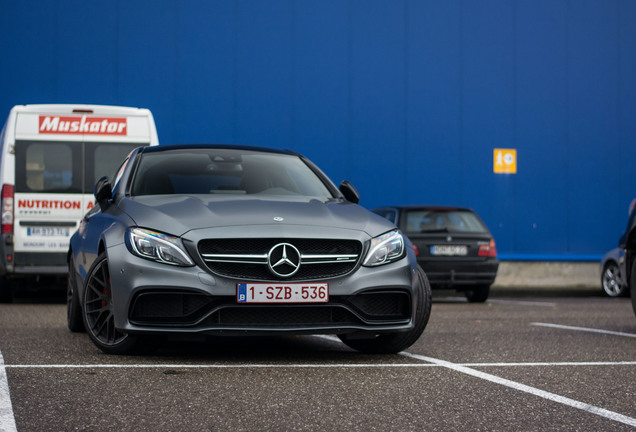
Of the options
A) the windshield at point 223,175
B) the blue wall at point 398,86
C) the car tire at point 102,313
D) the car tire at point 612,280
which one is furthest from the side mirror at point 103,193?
the blue wall at point 398,86

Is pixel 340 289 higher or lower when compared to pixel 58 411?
higher

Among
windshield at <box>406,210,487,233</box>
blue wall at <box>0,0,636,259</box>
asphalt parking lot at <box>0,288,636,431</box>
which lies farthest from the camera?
blue wall at <box>0,0,636,259</box>

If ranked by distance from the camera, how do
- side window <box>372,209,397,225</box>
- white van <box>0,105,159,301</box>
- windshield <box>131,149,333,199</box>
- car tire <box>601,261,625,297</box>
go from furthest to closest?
car tire <box>601,261,625,297</box> → side window <box>372,209,397,225</box> → white van <box>0,105,159,301</box> → windshield <box>131,149,333,199</box>

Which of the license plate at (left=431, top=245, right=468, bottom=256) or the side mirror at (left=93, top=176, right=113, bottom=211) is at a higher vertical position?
the side mirror at (left=93, top=176, right=113, bottom=211)

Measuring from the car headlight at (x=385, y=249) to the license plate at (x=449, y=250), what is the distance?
288 inches

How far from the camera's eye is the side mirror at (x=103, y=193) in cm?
659

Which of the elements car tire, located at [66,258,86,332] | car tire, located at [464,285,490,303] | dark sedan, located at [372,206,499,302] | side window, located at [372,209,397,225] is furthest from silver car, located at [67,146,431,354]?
car tire, located at [464,285,490,303]

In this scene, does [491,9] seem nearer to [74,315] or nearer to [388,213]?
[388,213]

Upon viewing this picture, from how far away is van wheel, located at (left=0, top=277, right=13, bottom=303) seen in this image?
12570mm

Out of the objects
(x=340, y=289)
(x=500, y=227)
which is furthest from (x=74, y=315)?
(x=500, y=227)

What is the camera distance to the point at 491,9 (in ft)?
65.0

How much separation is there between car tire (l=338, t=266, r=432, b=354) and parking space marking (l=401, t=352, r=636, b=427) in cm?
13

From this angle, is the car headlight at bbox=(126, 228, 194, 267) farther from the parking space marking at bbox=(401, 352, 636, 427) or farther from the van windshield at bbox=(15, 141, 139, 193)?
the van windshield at bbox=(15, 141, 139, 193)

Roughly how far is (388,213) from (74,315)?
7454mm
